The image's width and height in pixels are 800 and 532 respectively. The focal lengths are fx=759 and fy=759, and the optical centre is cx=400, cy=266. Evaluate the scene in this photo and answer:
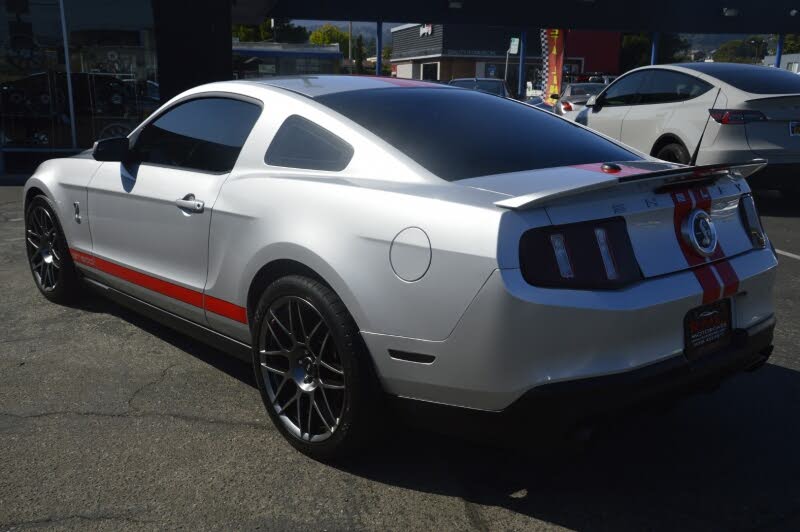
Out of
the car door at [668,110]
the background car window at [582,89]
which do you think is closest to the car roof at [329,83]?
the car door at [668,110]

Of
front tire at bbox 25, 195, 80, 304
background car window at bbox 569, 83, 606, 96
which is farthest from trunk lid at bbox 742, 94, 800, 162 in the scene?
background car window at bbox 569, 83, 606, 96

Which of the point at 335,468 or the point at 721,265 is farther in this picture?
the point at 335,468

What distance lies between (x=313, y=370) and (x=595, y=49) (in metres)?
54.9

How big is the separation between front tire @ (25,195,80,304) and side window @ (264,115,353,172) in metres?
2.12

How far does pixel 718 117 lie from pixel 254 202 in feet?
20.0

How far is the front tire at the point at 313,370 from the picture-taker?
107 inches

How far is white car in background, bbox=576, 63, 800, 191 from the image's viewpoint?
770 cm

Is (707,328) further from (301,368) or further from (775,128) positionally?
(775,128)

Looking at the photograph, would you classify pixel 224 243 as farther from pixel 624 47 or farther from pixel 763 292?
pixel 624 47

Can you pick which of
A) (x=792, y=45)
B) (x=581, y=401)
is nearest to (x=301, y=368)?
(x=581, y=401)

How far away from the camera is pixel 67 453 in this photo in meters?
3.05

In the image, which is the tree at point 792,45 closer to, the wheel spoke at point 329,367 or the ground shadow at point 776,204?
the ground shadow at point 776,204

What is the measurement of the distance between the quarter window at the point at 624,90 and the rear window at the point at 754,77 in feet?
2.29

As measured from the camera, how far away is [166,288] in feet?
12.4
